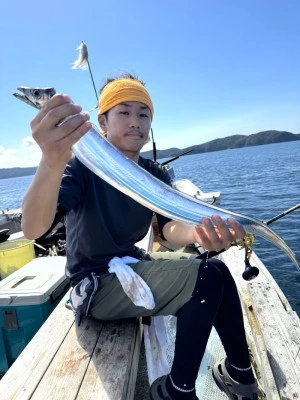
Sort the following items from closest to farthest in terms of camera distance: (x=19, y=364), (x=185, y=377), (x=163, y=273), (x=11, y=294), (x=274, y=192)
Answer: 1. (x=185, y=377)
2. (x=19, y=364)
3. (x=163, y=273)
4. (x=11, y=294)
5. (x=274, y=192)

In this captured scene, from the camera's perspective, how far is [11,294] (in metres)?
3.11

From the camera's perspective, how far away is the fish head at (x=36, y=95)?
5.34ft

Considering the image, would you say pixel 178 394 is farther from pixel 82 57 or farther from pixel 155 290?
pixel 82 57

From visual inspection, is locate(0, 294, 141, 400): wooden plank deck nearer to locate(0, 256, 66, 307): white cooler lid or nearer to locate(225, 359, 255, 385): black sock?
locate(0, 256, 66, 307): white cooler lid

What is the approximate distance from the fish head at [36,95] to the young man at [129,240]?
114mm

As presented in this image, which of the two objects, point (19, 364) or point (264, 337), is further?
point (264, 337)

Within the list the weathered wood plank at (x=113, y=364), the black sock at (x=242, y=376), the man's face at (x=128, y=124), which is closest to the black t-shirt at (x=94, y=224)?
the man's face at (x=128, y=124)

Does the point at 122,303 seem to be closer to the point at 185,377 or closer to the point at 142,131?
the point at 185,377

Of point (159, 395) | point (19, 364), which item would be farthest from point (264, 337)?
point (19, 364)

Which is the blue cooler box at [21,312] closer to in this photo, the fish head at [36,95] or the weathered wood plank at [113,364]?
the weathered wood plank at [113,364]

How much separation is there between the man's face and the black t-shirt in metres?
0.39

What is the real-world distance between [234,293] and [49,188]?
161 centimetres

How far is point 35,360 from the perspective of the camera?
2207 millimetres

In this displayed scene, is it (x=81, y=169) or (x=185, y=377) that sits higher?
(x=81, y=169)
